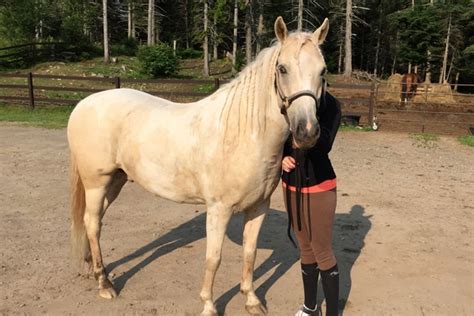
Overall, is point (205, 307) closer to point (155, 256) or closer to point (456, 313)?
point (155, 256)

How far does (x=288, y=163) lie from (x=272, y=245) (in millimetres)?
1951

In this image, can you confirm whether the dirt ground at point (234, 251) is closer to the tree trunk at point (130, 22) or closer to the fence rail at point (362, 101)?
the fence rail at point (362, 101)

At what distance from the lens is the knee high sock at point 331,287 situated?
8.79 feet

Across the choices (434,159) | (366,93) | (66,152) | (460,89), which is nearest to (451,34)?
(460,89)

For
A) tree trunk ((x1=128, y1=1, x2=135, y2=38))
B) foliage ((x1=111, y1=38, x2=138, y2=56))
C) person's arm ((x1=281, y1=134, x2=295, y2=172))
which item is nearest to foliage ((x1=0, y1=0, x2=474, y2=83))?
foliage ((x1=111, y1=38, x2=138, y2=56))

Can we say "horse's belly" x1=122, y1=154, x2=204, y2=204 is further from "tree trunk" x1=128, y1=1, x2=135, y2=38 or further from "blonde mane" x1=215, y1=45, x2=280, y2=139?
"tree trunk" x1=128, y1=1, x2=135, y2=38

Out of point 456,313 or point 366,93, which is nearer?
point 456,313

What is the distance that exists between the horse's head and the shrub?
21025 mm

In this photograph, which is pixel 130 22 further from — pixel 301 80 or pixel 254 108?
pixel 301 80

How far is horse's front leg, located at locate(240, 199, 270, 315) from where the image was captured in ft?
9.95

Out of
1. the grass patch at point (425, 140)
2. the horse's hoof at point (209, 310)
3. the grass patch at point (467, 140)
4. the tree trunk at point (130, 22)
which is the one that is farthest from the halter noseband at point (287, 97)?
the tree trunk at point (130, 22)

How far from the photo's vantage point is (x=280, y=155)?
264 cm

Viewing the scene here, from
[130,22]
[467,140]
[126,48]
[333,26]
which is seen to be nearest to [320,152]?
[467,140]

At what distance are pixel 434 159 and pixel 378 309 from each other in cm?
592
